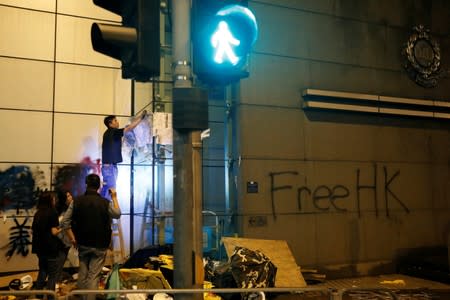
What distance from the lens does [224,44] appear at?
377 cm

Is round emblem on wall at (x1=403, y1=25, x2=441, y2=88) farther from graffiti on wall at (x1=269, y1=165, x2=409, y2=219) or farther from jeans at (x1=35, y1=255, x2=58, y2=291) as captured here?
jeans at (x1=35, y1=255, x2=58, y2=291)

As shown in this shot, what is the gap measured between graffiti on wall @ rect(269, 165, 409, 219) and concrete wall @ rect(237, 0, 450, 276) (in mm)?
22

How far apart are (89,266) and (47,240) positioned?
1101 millimetres

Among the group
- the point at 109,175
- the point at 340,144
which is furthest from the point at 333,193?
the point at 109,175

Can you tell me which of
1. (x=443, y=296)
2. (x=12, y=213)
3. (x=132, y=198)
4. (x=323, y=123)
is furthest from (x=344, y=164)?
(x=12, y=213)

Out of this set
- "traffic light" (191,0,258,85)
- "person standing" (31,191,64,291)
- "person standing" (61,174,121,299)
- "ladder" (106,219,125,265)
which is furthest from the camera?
"ladder" (106,219,125,265)

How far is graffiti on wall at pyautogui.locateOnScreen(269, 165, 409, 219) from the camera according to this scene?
8880mm

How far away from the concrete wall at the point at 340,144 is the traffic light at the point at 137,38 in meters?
5.20

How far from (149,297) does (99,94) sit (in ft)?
21.4

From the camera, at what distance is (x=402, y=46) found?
420 inches

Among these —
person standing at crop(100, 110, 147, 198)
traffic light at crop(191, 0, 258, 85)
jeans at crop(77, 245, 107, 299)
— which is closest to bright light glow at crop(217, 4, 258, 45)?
traffic light at crop(191, 0, 258, 85)

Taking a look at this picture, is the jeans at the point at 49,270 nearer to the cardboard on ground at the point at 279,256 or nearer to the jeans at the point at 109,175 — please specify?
the jeans at the point at 109,175

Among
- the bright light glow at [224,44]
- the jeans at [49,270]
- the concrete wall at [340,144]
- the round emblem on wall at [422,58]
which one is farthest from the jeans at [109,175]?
the round emblem on wall at [422,58]

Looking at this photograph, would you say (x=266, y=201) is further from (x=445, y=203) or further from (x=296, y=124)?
(x=445, y=203)
